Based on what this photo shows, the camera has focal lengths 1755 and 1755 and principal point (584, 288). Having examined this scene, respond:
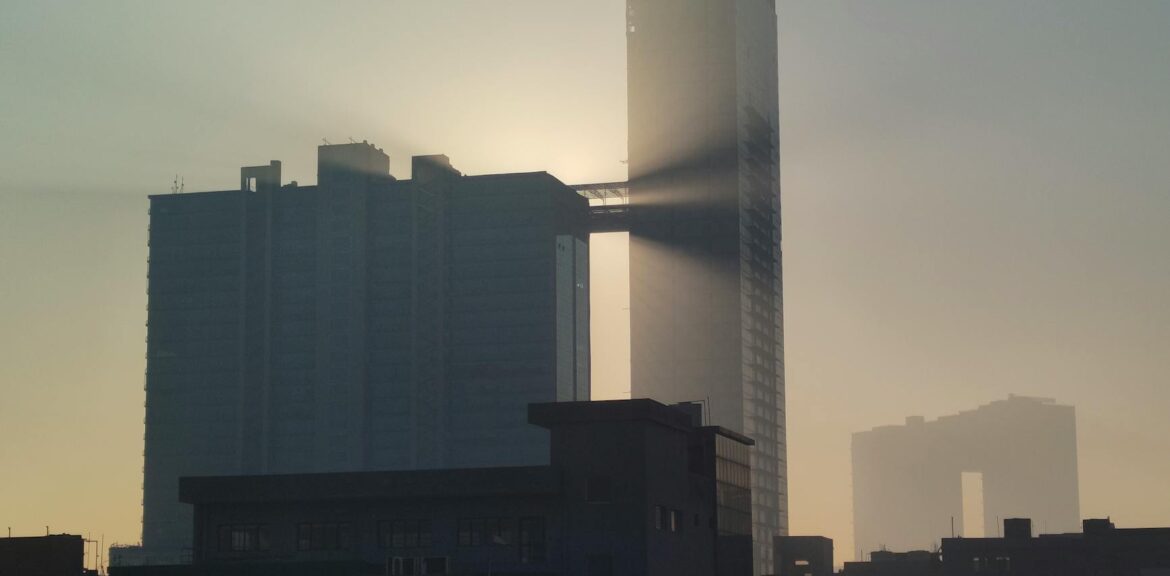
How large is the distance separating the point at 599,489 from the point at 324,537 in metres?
20.0

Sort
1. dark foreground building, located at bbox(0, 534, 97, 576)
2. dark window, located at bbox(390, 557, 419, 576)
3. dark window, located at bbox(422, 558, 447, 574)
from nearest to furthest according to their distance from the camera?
dark window, located at bbox(390, 557, 419, 576) < dark window, located at bbox(422, 558, 447, 574) < dark foreground building, located at bbox(0, 534, 97, 576)

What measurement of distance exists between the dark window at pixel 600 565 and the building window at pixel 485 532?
6231 mm

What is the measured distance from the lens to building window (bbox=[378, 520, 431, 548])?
115 m

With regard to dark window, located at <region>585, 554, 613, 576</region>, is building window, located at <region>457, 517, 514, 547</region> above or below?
above

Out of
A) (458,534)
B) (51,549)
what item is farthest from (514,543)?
(51,549)

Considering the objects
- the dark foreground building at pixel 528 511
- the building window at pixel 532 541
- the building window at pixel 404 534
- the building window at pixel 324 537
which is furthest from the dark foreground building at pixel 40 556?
the building window at pixel 532 541

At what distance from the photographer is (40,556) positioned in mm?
110438

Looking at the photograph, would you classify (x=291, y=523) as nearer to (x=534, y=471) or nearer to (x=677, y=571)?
(x=534, y=471)

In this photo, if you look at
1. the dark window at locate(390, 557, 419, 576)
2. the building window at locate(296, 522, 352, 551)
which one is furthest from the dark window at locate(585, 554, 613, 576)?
the building window at locate(296, 522, 352, 551)

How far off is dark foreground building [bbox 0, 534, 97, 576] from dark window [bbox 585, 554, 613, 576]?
33.0m

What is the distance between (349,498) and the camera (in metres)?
117

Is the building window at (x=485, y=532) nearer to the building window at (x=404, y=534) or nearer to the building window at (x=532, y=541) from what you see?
the building window at (x=532, y=541)

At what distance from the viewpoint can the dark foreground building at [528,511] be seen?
109613mm

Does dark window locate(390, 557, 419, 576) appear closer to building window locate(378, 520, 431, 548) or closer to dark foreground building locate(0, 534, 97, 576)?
building window locate(378, 520, 431, 548)
